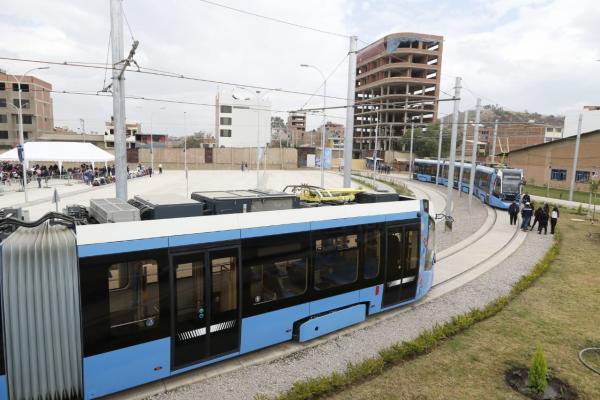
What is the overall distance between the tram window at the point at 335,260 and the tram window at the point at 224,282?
1.82m

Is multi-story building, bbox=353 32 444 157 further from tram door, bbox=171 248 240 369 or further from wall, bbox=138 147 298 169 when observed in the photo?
tram door, bbox=171 248 240 369

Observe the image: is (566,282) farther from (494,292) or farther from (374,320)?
(374,320)

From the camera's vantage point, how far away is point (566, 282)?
1287 cm

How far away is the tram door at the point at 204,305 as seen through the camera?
6.29m

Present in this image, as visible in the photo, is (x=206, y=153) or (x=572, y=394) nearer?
(x=572, y=394)

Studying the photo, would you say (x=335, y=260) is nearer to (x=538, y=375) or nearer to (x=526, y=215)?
(x=538, y=375)

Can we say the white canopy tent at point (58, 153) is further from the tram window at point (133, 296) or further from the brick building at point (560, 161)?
the brick building at point (560, 161)

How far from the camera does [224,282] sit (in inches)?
266

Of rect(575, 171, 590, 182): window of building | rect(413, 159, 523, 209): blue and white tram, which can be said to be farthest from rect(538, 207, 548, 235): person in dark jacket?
rect(575, 171, 590, 182): window of building

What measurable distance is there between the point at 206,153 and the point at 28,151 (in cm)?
3992

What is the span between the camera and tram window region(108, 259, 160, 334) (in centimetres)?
573

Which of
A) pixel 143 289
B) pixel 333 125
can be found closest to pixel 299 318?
pixel 143 289

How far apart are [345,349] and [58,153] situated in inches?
1292

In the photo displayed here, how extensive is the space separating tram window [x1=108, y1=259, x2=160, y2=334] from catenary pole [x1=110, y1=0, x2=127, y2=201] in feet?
15.5
